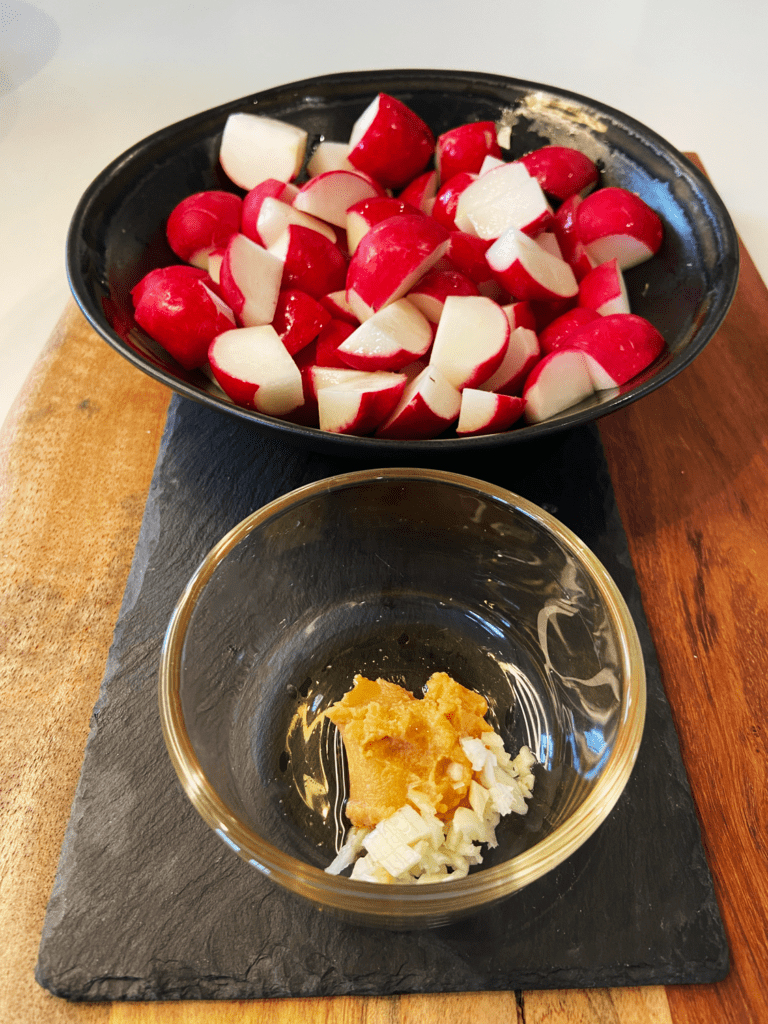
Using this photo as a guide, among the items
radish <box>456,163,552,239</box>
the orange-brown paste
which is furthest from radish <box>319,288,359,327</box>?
the orange-brown paste

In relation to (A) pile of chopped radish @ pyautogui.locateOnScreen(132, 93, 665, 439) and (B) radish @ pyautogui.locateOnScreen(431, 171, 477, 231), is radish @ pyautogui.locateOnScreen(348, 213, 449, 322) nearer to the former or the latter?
(A) pile of chopped radish @ pyautogui.locateOnScreen(132, 93, 665, 439)

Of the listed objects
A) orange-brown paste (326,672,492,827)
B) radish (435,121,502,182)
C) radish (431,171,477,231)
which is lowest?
orange-brown paste (326,672,492,827)

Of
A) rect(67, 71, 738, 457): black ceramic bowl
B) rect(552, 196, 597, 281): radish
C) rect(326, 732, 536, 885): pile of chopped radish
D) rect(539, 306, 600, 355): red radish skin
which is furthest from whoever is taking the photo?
rect(552, 196, 597, 281): radish

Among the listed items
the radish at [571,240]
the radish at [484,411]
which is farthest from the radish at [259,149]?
the radish at [484,411]

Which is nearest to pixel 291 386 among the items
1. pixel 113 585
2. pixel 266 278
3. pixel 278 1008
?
pixel 266 278

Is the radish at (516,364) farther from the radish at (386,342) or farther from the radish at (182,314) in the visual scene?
the radish at (182,314)

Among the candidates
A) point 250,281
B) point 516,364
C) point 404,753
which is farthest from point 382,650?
point 250,281
